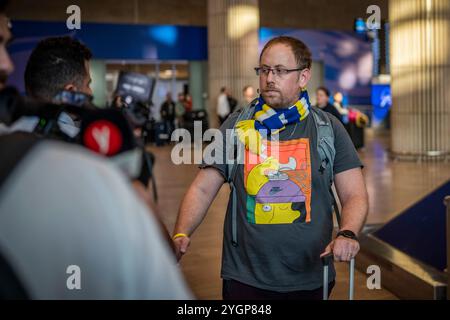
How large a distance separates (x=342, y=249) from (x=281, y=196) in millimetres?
366

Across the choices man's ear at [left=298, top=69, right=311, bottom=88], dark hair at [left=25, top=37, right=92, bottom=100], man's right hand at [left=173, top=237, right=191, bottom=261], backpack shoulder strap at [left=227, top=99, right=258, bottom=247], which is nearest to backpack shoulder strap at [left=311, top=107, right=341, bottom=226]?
man's ear at [left=298, top=69, right=311, bottom=88]

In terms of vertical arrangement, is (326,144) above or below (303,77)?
below

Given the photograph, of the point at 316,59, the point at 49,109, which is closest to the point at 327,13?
the point at 316,59

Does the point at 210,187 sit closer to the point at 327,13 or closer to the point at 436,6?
the point at 436,6

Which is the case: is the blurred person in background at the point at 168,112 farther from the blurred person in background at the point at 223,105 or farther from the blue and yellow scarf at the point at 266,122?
the blue and yellow scarf at the point at 266,122

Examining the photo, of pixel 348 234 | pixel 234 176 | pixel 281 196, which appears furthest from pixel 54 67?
pixel 348 234

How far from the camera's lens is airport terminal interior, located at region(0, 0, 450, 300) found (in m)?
2.00

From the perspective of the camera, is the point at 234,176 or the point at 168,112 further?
the point at 168,112

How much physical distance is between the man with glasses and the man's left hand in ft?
0.38

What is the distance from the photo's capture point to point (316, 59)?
2606 cm

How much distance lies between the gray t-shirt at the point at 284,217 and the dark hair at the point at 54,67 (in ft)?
2.66

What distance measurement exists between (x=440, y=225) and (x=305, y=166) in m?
2.72

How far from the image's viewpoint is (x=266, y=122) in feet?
8.55

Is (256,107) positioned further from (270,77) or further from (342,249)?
(342,249)
